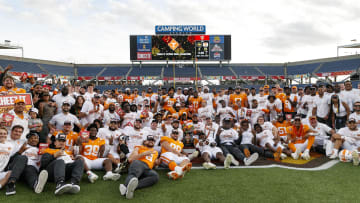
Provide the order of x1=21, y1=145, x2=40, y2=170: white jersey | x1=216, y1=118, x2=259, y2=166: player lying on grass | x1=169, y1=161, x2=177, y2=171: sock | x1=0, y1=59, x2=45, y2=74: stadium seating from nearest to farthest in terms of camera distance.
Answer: x1=21, y1=145, x2=40, y2=170: white jersey, x1=169, y1=161, x2=177, y2=171: sock, x1=216, y1=118, x2=259, y2=166: player lying on grass, x1=0, y1=59, x2=45, y2=74: stadium seating

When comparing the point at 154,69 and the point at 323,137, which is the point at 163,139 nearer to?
the point at 323,137

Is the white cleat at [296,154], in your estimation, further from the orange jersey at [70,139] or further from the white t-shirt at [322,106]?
the orange jersey at [70,139]

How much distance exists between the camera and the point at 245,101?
9039 millimetres

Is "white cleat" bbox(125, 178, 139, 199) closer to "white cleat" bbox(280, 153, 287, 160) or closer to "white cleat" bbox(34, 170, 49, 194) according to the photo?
"white cleat" bbox(34, 170, 49, 194)

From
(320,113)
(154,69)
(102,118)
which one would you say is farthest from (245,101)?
(154,69)

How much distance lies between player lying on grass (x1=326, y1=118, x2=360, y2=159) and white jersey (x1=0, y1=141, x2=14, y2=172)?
738cm

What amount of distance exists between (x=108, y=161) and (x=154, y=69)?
28.0 metres

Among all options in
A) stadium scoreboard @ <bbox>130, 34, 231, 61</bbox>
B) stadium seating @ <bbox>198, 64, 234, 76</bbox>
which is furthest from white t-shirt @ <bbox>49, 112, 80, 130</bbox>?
stadium seating @ <bbox>198, 64, 234, 76</bbox>

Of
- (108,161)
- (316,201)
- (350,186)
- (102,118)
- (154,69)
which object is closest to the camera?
(316,201)

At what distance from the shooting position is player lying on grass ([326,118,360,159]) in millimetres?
5832

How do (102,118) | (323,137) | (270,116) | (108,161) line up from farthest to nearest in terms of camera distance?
(270,116) < (102,118) < (323,137) < (108,161)

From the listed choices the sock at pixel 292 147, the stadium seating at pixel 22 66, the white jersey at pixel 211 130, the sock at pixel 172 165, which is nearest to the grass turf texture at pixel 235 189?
the sock at pixel 172 165

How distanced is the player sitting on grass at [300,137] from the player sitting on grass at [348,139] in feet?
1.84

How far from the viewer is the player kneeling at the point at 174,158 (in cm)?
451
